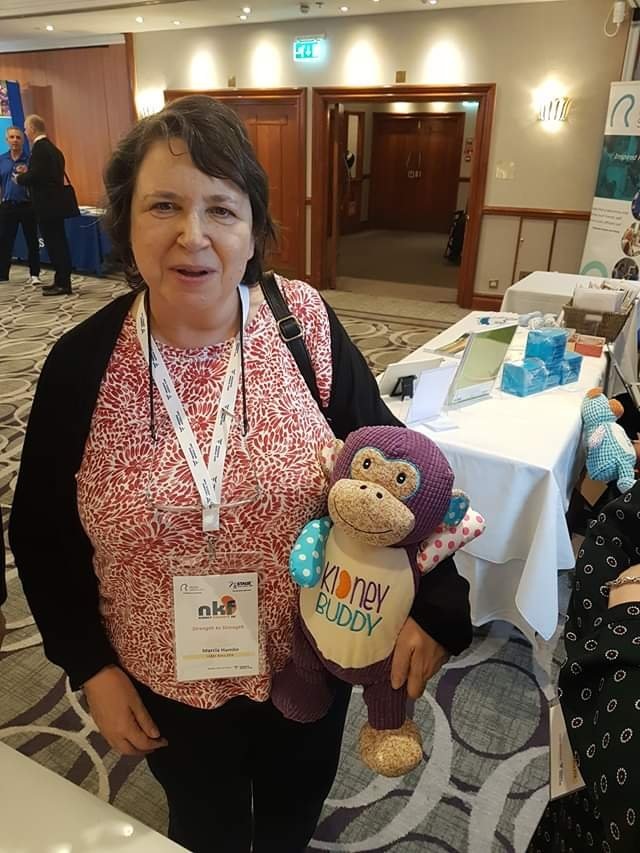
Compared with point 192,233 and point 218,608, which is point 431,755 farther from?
point 192,233

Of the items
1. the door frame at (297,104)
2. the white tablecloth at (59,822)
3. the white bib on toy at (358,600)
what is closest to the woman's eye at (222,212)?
the white bib on toy at (358,600)

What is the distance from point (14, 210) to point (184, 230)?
25.5 ft

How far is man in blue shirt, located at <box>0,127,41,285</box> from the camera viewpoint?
7500 millimetres

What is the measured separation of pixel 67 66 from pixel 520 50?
6235mm

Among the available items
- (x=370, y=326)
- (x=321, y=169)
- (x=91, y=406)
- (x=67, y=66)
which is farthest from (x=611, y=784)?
(x=67, y=66)

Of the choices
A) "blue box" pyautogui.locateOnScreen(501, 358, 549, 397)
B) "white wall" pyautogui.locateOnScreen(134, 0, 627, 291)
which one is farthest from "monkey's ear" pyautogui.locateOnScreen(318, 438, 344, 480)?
"white wall" pyautogui.locateOnScreen(134, 0, 627, 291)

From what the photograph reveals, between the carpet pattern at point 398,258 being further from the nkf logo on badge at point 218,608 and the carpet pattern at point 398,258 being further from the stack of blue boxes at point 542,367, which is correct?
the nkf logo on badge at point 218,608

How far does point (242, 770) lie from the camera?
1.10 meters

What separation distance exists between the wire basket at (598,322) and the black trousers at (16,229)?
661 cm

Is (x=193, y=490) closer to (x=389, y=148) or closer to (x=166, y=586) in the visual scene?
(x=166, y=586)

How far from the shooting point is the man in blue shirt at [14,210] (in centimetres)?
750

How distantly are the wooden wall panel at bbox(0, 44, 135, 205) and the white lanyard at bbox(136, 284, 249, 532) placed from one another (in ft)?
27.2

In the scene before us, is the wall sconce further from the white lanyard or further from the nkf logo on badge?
the nkf logo on badge

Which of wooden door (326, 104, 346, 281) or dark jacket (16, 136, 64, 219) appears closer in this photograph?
dark jacket (16, 136, 64, 219)
